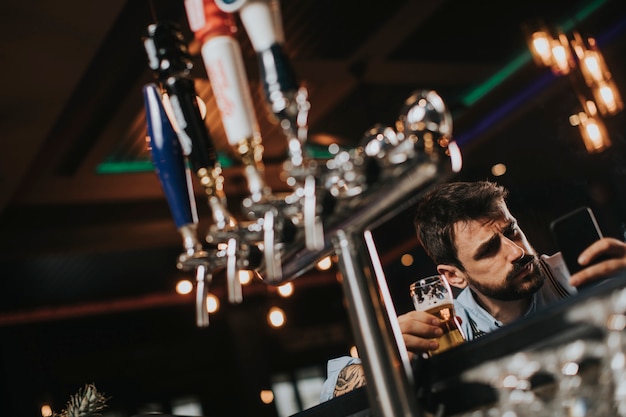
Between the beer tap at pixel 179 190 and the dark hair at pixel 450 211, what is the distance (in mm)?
413

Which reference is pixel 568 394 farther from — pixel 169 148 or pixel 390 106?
pixel 390 106

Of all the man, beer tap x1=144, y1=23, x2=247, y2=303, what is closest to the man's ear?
the man

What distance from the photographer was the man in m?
1.02

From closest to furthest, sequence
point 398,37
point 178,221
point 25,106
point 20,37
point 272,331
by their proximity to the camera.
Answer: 1. point 178,221
2. point 20,37
3. point 25,106
4. point 398,37
5. point 272,331

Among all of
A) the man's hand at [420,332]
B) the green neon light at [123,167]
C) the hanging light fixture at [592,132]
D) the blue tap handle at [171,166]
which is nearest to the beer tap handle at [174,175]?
the blue tap handle at [171,166]

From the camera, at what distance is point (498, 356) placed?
2.36ft

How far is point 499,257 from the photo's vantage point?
1065mm

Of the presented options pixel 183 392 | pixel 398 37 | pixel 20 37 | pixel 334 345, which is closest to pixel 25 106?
pixel 20 37

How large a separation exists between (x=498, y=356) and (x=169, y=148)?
449 mm

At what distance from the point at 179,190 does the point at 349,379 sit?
0.57 meters

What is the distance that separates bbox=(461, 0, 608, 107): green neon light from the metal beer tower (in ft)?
12.5

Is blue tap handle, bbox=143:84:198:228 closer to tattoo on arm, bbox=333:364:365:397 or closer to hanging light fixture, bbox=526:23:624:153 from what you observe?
tattoo on arm, bbox=333:364:365:397

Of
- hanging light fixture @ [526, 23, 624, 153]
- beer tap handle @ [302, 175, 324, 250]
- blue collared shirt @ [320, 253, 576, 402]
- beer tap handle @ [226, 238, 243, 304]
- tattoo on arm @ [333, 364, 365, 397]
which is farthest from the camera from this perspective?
hanging light fixture @ [526, 23, 624, 153]

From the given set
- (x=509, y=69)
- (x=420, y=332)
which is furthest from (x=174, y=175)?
(x=509, y=69)
